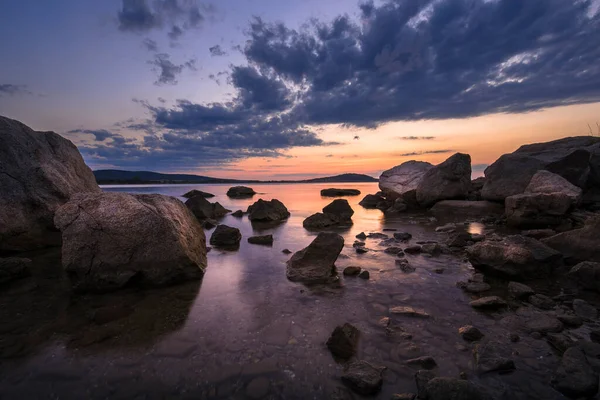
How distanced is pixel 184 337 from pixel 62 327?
2480mm

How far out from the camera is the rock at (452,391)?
337 centimetres

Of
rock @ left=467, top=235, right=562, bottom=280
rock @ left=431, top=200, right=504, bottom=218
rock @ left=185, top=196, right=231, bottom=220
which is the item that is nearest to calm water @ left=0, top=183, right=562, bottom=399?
rock @ left=467, top=235, right=562, bottom=280

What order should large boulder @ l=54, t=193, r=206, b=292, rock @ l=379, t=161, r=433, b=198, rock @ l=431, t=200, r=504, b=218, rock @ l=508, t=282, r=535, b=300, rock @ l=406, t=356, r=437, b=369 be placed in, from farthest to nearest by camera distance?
rock @ l=379, t=161, r=433, b=198 < rock @ l=431, t=200, r=504, b=218 < large boulder @ l=54, t=193, r=206, b=292 < rock @ l=508, t=282, r=535, b=300 < rock @ l=406, t=356, r=437, b=369

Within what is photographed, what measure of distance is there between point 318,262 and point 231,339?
13.7 ft

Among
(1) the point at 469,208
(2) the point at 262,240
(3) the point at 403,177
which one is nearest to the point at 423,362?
(2) the point at 262,240

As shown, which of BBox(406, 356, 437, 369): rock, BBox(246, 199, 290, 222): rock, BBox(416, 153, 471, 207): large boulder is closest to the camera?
BBox(406, 356, 437, 369): rock

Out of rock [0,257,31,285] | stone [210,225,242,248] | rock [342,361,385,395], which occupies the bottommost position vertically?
stone [210,225,242,248]

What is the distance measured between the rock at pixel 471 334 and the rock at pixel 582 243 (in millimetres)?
5318

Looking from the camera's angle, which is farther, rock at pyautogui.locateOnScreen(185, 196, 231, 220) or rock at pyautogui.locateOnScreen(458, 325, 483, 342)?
rock at pyautogui.locateOnScreen(185, 196, 231, 220)

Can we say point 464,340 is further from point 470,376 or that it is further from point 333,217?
point 333,217

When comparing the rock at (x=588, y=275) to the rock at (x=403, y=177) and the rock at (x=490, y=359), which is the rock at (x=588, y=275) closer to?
the rock at (x=490, y=359)

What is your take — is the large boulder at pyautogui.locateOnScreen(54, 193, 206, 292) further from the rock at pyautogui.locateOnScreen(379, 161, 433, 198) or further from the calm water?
the rock at pyautogui.locateOnScreen(379, 161, 433, 198)

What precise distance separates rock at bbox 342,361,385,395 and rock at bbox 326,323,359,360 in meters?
0.35

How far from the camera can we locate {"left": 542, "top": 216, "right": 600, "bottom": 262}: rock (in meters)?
7.64
